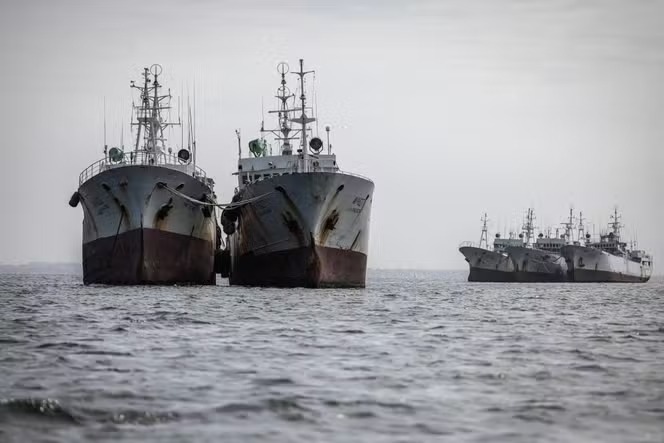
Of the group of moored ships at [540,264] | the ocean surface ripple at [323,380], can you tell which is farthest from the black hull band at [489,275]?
the ocean surface ripple at [323,380]

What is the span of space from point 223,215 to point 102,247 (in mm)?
7133

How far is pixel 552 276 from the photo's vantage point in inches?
4262

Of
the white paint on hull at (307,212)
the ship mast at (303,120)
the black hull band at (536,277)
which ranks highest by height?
the ship mast at (303,120)

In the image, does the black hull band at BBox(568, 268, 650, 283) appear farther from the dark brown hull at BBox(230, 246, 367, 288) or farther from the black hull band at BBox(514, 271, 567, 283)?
the dark brown hull at BBox(230, 246, 367, 288)

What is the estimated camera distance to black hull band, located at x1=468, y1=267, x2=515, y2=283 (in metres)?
108

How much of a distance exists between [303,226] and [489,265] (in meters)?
68.8

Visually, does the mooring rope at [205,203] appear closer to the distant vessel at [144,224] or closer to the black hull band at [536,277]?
the distant vessel at [144,224]

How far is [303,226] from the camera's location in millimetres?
43969

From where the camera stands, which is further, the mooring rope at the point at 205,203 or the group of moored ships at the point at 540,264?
the group of moored ships at the point at 540,264

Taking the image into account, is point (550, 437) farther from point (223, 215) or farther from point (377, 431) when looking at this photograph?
point (223, 215)

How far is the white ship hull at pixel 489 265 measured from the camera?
108 metres

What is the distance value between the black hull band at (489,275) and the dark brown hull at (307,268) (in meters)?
61.1

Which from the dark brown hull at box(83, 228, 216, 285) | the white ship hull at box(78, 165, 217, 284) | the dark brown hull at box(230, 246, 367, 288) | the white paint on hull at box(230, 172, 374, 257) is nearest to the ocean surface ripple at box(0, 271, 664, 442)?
the dark brown hull at box(230, 246, 367, 288)

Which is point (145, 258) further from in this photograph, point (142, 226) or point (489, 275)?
point (489, 275)
